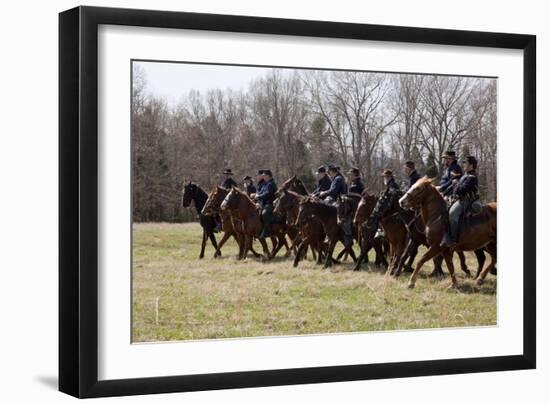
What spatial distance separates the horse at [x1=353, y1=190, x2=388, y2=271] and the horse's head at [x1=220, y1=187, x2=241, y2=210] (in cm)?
155

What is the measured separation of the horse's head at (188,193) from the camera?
1164cm

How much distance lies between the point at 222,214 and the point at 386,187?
6.78ft

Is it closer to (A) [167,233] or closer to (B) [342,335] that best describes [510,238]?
(B) [342,335]

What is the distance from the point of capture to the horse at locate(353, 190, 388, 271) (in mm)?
12758

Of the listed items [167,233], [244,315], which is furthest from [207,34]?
[244,315]

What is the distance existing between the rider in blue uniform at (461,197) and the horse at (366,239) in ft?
2.62

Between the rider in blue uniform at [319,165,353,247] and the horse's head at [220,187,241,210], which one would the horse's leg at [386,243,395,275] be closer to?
the rider in blue uniform at [319,165,353,247]

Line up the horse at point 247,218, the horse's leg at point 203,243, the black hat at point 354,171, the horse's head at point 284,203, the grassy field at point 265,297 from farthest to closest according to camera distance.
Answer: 1. the black hat at point 354,171
2. the horse's head at point 284,203
3. the horse at point 247,218
4. the horse's leg at point 203,243
5. the grassy field at point 265,297

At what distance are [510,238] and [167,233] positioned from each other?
4.30 meters

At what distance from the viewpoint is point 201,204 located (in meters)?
11.8

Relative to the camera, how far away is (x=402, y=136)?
41.7ft

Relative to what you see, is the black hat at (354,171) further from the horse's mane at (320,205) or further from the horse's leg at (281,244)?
the horse's leg at (281,244)

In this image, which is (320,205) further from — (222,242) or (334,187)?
(222,242)

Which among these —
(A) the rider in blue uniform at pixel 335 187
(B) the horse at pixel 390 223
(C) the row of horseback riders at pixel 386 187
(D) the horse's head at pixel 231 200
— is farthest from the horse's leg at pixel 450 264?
(D) the horse's head at pixel 231 200
